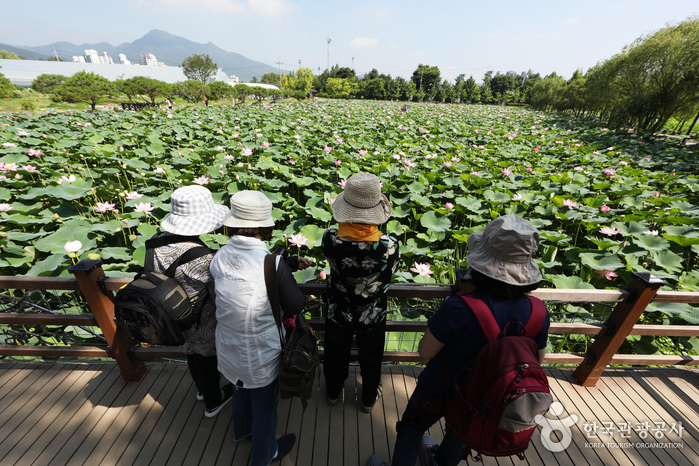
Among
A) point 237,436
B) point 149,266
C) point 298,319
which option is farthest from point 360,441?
point 149,266

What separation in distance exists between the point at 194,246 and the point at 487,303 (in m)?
1.32

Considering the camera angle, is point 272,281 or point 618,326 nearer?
point 272,281

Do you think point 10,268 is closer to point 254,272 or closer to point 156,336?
point 156,336

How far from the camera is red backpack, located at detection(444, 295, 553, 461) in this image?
0.95m

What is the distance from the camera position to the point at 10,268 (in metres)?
3.25

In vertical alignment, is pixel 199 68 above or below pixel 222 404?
above

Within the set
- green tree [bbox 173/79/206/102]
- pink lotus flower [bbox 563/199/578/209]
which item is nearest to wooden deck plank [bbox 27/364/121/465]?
pink lotus flower [bbox 563/199/578/209]

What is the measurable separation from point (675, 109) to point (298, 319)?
25.5m

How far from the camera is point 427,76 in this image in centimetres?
7081

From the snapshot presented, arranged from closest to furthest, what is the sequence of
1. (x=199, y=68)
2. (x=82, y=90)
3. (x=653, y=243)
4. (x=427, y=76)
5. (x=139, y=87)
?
(x=653, y=243), (x=82, y=90), (x=139, y=87), (x=199, y=68), (x=427, y=76)

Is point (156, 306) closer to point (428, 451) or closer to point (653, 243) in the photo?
point (428, 451)

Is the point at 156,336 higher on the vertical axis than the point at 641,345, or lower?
higher

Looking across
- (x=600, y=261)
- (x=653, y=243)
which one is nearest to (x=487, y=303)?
(x=600, y=261)

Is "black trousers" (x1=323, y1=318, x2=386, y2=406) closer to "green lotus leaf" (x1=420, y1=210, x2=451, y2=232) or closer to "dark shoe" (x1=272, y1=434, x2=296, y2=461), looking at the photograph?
"dark shoe" (x1=272, y1=434, x2=296, y2=461)
